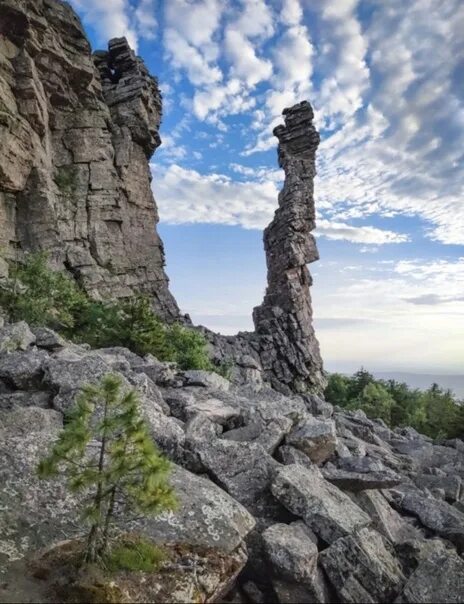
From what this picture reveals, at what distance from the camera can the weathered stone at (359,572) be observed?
5.52 m

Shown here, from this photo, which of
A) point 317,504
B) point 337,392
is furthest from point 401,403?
point 317,504

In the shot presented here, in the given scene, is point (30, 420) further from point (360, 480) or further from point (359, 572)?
point (360, 480)

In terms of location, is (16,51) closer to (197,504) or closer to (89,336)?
(89,336)

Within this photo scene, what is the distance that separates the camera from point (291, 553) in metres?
5.52

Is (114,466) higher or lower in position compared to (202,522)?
higher

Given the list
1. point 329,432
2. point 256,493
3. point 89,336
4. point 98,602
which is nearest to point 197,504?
point 256,493

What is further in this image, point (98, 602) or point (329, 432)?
point (329, 432)

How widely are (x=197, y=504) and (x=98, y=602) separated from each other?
1.98 m

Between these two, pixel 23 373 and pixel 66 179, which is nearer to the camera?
pixel 23 373

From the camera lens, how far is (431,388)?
8212cm

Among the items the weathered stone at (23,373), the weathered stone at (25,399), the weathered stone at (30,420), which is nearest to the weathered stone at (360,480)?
the weathered stone at (30,420)

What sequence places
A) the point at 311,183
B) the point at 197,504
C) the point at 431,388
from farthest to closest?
the point at 431,388, the point at 311,183, the point at 197,504

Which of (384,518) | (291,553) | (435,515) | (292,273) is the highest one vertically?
(292,273)

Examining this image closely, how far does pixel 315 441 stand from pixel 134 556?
17.4 ft
